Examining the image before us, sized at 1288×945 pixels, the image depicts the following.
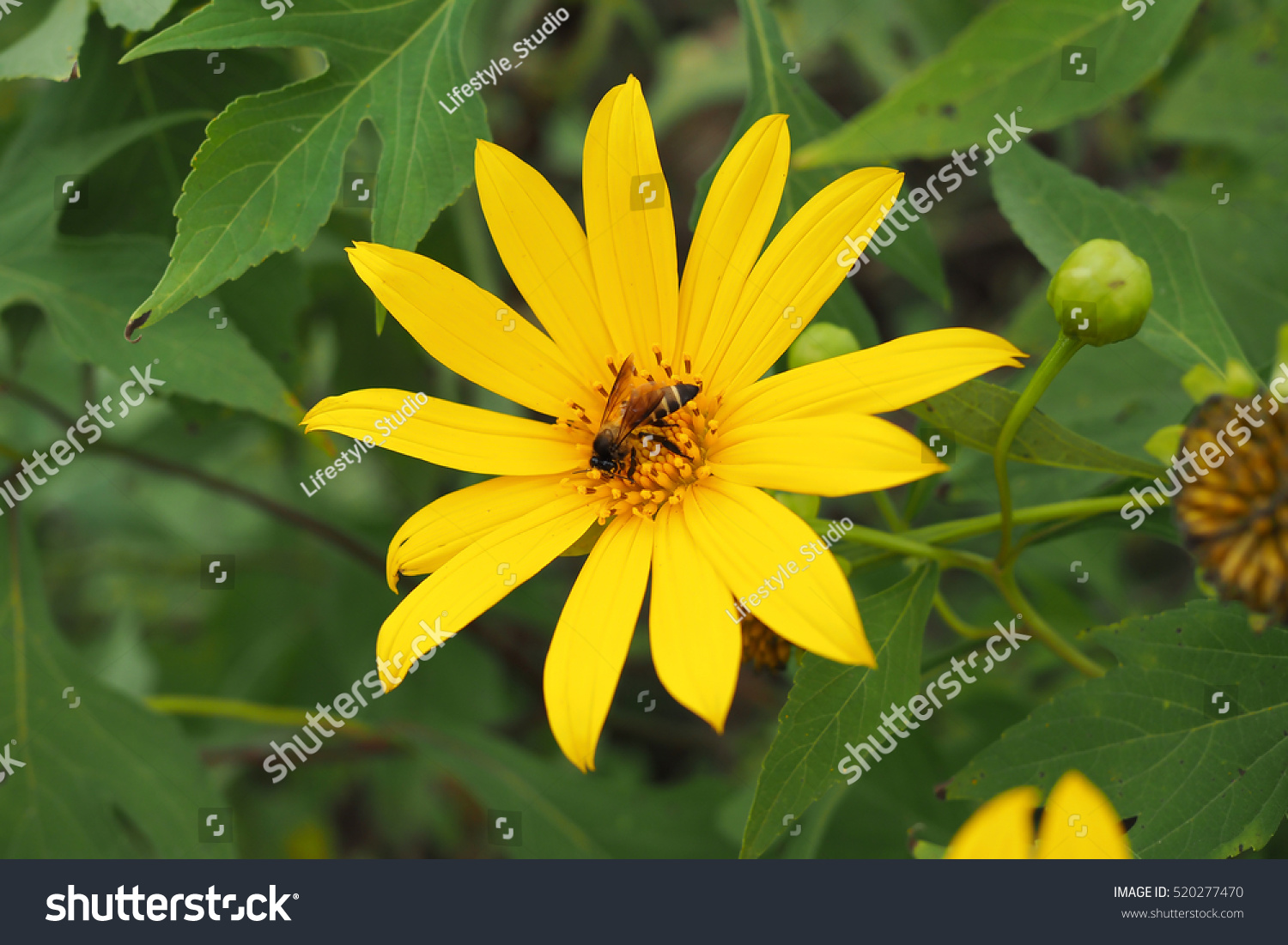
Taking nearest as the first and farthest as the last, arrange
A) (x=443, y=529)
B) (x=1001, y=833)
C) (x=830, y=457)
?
(x=1001, y=833), (x=830, y=457), (x=443, y=529)

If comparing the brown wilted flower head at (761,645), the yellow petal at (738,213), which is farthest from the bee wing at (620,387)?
the brown wilted flower head at (761,645)

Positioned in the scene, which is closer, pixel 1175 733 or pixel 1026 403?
pixel 1026 403

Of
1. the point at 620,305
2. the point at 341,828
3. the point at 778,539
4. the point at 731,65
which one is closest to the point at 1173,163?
the point at 731,65

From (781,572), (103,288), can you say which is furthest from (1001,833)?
(103,288)

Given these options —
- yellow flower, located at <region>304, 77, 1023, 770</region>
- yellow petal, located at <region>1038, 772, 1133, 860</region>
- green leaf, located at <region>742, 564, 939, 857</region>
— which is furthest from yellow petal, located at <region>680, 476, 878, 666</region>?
yellow petal, located at <region>1038, 772, 1133, 860</region>

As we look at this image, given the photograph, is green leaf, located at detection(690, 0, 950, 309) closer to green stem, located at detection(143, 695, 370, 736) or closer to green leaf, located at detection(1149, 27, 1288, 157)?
green leaf, located at detection(1149, 27, 1288, 157)

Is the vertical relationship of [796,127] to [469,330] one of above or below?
above

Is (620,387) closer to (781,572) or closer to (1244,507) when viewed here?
(781,572)
